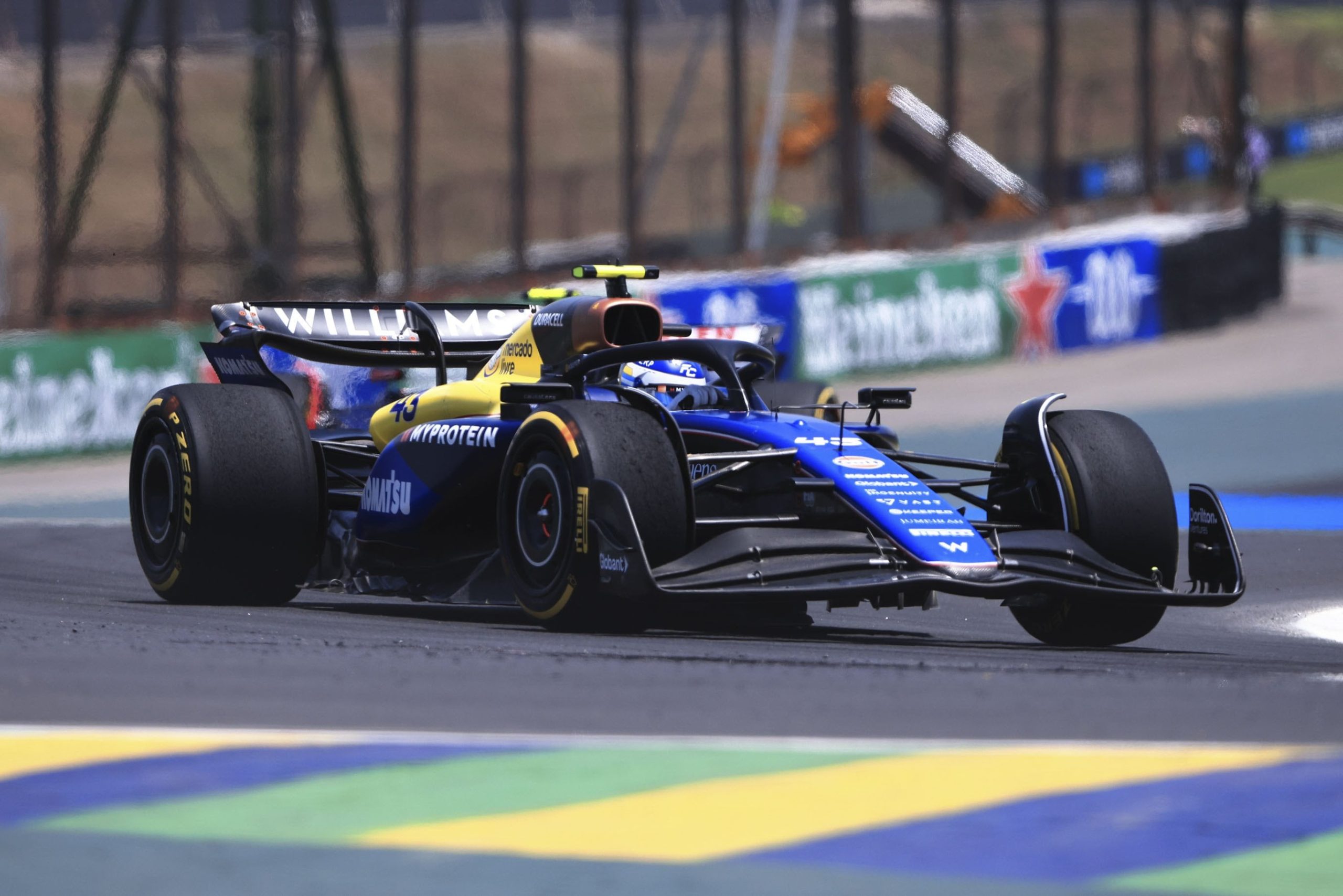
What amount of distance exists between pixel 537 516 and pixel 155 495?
2189 millimetres

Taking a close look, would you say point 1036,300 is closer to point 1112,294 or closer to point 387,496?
point 1112,294

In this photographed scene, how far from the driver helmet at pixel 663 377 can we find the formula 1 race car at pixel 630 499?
0.01 meters

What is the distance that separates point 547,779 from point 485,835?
0.52 meters

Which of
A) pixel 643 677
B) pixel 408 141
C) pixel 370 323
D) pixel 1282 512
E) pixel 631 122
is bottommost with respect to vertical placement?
pixel 1282 512

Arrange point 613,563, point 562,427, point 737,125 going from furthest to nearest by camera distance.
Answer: point 737,125 < point 562,427 < point 613,563

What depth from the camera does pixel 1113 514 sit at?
8.56m

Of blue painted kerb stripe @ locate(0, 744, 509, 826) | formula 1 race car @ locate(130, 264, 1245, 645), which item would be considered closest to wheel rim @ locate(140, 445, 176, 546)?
formula 1 race car @ locate(130, 264, 1245, 645)

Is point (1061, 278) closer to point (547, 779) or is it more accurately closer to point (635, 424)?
point (635, 424)

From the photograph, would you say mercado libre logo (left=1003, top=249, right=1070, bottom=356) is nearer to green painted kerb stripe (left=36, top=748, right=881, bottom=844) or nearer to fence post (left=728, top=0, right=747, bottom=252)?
fence post (left=728, top=0, right=747, bottom=252)

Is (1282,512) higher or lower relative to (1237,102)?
lower

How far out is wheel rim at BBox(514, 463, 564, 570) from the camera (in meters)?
8.20

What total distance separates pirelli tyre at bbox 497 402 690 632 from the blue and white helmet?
3.66 feet

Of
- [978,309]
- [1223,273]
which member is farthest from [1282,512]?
[1223,273]

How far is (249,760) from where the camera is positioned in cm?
526
